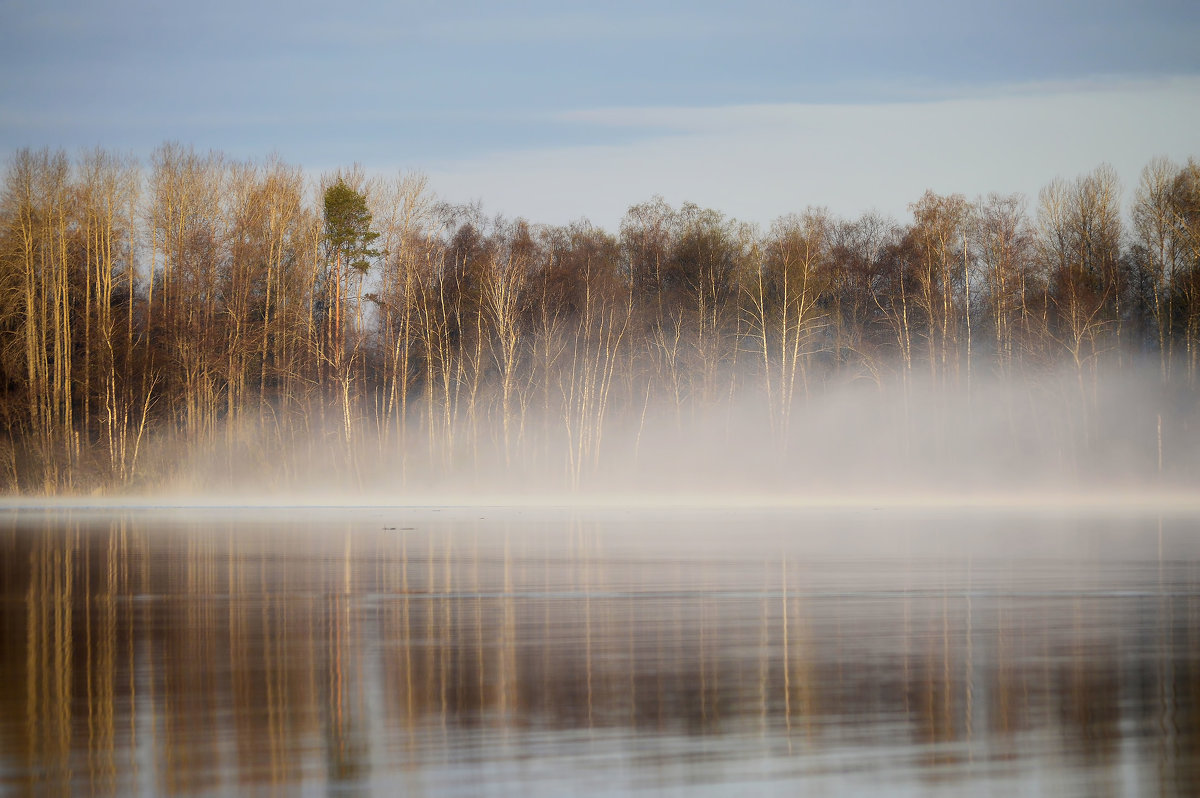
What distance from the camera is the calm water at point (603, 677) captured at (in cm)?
569

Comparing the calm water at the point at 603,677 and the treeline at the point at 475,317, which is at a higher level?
the treeline at the point at 475,317

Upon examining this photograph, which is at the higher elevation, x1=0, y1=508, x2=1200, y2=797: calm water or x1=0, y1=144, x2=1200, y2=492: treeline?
x1=0, y1=144, x2=1200, y2=492: treeline

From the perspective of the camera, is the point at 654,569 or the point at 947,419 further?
the point at 947,419

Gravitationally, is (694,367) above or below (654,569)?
above

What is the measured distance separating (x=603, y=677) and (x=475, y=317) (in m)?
46.8

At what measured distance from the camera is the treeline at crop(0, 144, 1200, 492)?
49.2m

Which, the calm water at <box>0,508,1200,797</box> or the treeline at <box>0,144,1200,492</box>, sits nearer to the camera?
the calm water at <box>0,508,1200,797</box>

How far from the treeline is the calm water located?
34531mm

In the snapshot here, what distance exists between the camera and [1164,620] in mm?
10586

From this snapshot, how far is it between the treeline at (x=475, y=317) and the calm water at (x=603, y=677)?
3453 centimetres

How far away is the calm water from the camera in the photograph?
569cm

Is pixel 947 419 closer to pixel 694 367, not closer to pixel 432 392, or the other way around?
pixel 694 367

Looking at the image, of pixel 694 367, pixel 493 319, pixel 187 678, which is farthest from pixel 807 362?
pixel 187 678

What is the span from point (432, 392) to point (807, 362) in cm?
1916
